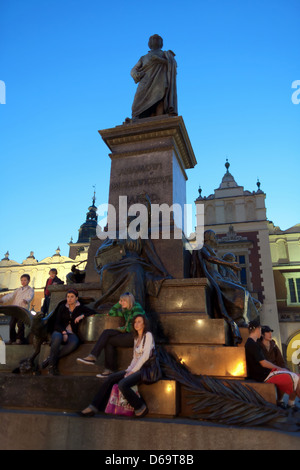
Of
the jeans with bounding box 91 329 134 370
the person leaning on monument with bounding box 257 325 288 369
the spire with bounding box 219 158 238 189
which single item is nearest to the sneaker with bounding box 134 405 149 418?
the jeans with bounding box 91 329 134 370

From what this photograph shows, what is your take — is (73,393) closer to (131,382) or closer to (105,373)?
(105,373)

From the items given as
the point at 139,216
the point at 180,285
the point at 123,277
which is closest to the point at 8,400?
the point at 123,277

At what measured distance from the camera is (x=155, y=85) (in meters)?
8.01

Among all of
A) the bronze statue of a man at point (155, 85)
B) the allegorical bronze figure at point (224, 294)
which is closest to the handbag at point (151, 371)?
the allegorical bronze figure at point (224, 294)

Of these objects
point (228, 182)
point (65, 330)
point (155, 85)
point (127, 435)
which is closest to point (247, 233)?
point (228, 182)

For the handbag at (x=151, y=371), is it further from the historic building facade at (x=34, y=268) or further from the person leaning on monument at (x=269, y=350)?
the historic building facade at (x=34, y=268)

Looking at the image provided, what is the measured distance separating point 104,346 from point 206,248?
2.72 meters

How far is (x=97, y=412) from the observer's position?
11.3 ft

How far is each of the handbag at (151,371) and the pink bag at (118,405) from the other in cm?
27

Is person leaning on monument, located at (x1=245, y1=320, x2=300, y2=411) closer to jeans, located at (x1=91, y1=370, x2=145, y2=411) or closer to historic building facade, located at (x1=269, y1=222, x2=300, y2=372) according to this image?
jeans, located at (x1=91, y1=370, x2=145, y2=411)

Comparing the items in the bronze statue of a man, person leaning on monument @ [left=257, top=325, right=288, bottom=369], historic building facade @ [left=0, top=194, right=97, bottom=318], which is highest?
historic building facade @ [left=0, top=194, right=97, bottom=318]

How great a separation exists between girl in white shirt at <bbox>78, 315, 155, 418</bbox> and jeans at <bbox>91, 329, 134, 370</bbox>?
0.24 m

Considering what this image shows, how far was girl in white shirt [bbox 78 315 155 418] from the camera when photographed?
3426 mm

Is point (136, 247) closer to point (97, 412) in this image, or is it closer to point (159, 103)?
point (97, 412)
